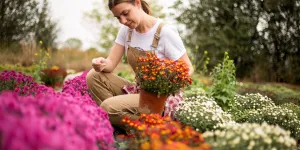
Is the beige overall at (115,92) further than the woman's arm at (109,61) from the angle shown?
No

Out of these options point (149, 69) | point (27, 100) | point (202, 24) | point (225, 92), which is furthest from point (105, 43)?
point (27, 100)

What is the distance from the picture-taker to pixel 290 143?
8.38ft

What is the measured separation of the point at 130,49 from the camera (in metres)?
3.87

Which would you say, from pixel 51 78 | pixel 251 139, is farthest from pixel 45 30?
pixel 251 139

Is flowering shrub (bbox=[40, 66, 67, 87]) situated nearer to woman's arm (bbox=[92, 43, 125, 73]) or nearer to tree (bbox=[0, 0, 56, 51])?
tree (bbox=[0, 0, 56, 51])

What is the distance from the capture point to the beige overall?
11.9ft

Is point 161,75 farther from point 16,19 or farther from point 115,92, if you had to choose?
point 16,19

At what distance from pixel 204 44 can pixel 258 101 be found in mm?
10419

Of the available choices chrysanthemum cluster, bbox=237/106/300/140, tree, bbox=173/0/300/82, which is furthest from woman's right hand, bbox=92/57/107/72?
tree, bbox=173/0/300/82

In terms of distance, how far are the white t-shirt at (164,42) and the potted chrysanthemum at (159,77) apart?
0.36m

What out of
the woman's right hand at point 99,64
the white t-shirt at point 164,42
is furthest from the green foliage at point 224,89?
the woman's right hand at point 99,64

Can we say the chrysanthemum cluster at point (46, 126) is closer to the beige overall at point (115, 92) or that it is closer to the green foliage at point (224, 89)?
the beige overall at point (115, 92)

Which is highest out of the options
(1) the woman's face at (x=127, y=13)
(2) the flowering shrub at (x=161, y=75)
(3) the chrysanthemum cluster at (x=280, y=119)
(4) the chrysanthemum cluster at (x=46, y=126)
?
(1) the woman's face at (x=127, y=13)

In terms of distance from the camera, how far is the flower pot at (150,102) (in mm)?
3346
